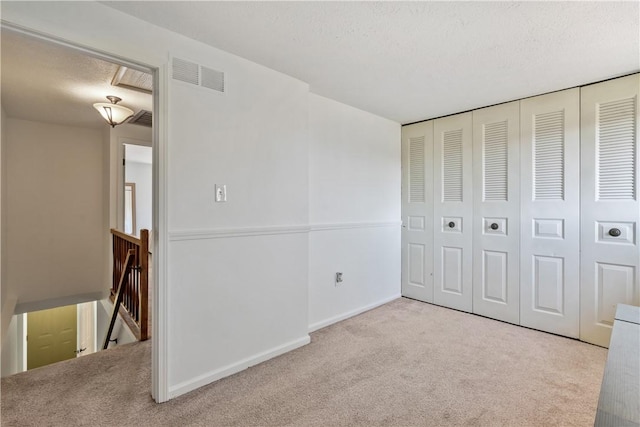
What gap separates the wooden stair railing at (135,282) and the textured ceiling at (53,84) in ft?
4.46

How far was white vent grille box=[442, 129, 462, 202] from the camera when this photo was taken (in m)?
3.40

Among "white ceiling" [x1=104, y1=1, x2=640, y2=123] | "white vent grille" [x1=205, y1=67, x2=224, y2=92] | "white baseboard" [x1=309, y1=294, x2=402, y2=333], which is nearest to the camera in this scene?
"white ceiling" [x1=104, y1=1, x2=640, y2=123]

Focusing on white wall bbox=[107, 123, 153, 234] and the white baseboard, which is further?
white wall bbox=[107, 123, 153, 234]

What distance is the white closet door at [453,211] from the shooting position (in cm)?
335

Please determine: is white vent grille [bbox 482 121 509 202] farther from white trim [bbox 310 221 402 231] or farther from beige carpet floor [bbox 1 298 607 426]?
beige carpet floor [bbox 1 298 607 426]

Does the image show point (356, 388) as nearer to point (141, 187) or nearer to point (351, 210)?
point (351, 210)

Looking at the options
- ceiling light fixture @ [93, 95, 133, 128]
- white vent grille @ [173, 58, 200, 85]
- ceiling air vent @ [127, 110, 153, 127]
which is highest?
ceiling air vent @ [127, 110, 153, 127]

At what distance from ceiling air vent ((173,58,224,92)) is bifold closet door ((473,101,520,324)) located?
263 cm

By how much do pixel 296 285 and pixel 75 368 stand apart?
1675mm

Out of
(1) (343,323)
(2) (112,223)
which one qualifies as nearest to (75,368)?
(1) (343,323)

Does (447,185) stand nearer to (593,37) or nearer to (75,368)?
(593,37)

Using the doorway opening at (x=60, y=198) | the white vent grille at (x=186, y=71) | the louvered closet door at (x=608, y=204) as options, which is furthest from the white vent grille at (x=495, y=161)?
the doorway opening at (x=60, y=198)

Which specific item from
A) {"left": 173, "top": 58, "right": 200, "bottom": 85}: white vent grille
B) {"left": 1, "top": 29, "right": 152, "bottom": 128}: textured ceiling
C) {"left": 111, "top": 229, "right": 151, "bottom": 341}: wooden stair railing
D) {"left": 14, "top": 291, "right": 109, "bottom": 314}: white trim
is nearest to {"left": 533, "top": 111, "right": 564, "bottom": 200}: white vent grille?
{"left": 173, "top": 58, "right": 200, "bottom": 85}: white vent grille

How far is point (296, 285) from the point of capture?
A: 2.56 meters
